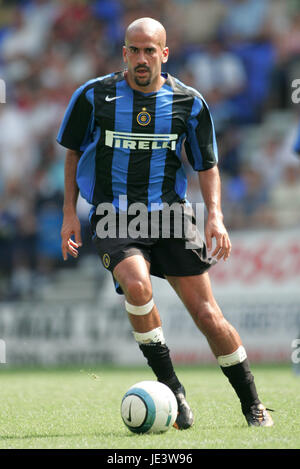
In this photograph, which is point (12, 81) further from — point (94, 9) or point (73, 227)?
point (73, 227)

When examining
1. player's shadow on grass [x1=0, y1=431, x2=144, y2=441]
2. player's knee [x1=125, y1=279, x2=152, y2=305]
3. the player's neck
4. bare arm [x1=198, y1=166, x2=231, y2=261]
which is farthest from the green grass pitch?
the player's neck

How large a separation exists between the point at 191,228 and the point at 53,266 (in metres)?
8.55

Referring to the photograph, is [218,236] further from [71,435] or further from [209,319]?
[71,435]

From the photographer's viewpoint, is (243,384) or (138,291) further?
(243,384)

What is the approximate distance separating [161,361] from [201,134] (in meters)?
1.47

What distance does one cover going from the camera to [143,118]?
17.7ft

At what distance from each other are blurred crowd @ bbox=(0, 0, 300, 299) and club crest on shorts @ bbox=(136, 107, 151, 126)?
7.04 meters

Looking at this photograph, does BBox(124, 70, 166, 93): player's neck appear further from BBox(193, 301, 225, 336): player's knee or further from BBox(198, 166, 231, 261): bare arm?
BBox(193, 301, 225, 336): player's knee

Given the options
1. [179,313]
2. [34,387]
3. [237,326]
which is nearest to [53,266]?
[179,313]

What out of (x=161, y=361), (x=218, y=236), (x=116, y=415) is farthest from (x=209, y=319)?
(x=116, y=415)

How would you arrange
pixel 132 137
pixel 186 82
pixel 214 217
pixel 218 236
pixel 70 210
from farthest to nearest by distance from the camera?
pixel 186 82 < pixel 70 210 < pixel 132 137 < pixel 214 217 < pixel 218 236

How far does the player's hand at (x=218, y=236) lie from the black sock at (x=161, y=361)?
2.18 feet

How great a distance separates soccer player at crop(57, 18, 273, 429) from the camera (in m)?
5.19

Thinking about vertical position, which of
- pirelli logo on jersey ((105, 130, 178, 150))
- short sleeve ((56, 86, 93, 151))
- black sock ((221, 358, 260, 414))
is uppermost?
short sleeve ((56, 86, 93, 151))
